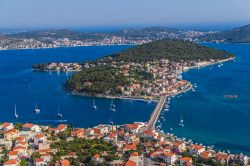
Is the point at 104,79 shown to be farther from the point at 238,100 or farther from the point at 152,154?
the point at 152,154

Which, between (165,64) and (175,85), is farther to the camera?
(165,64)

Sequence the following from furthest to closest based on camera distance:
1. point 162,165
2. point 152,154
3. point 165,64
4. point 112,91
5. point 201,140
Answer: point 165,64 → point 112,91 → point 201,140 → point 152,154 → point 162,165

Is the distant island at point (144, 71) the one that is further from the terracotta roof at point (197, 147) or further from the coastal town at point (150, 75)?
the terracotta roof at point (197, 147)

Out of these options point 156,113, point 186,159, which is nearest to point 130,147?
point 186,159

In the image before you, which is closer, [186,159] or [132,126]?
[186,159]

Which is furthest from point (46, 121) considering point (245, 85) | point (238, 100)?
point (245, 85)

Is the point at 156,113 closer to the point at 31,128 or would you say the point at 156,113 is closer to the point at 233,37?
the point at 31,128

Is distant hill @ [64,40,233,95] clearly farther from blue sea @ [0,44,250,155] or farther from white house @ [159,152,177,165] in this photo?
white house @ [159,152,177,165]
